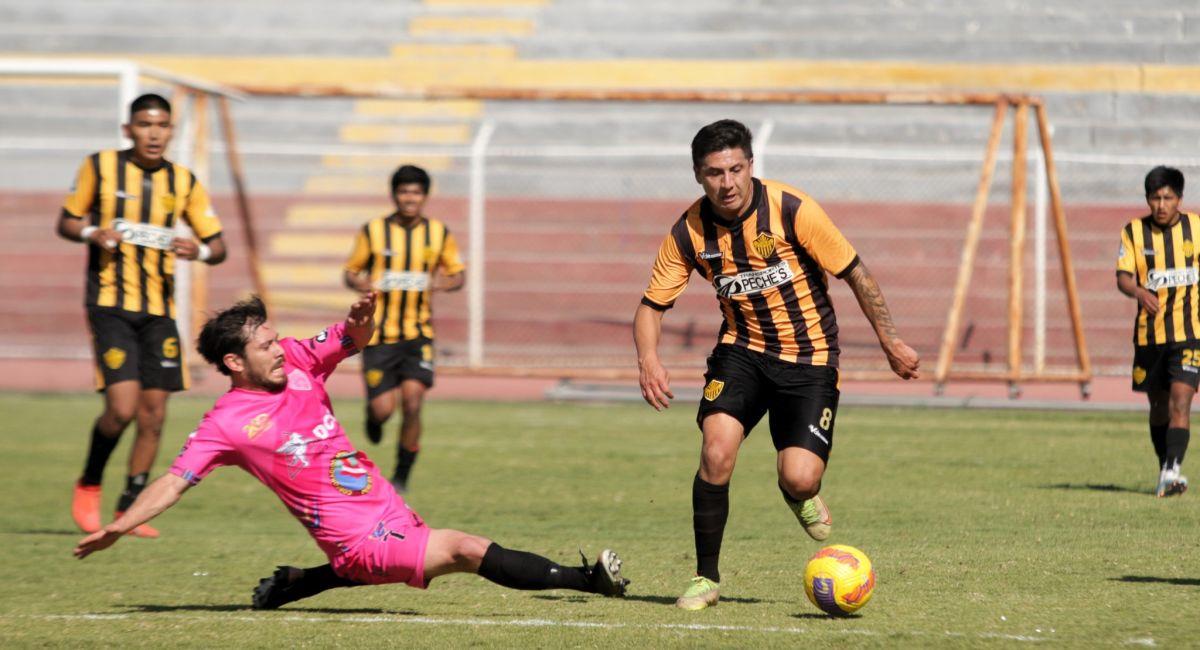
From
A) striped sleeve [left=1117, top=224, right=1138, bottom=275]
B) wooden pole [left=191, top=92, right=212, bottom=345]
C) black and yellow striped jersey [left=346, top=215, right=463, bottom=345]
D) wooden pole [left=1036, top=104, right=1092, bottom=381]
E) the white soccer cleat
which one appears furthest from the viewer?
wooden pole [left=191, top=92, right=212, bottom=345]

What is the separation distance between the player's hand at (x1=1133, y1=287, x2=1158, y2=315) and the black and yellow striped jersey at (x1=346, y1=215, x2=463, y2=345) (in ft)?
13.7

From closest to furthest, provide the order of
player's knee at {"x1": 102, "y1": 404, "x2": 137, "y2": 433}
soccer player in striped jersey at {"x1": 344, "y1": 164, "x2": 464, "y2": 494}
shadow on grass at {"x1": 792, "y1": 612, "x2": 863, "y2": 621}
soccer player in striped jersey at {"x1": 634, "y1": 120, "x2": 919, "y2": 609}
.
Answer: shadow on grass at {"x1": 792, "y1": 612, "x2": 863, "y2": 621} → soccer player in striped jersey at {"x1": 634, "y1": 120, "x2": 919, "y2": 609} → player's knee at {"x1": 102, "y1": 404, "x2": 137, "y2": 433} → soccer player in striped jersey at {"x1": 344, "y1": 164, "x2": 464, "y2": 494}

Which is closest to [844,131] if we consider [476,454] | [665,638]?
[476,454]

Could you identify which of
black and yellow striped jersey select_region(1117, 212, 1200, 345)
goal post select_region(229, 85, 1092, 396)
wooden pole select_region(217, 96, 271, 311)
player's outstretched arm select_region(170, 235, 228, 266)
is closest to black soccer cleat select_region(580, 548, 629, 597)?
player's outstretched arm select_region(170, 235, 228, 266)

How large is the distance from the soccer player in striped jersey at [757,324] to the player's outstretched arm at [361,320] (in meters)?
1.04

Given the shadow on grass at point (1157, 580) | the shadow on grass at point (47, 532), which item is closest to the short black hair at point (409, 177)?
the shadow on grass at point (47, 532)

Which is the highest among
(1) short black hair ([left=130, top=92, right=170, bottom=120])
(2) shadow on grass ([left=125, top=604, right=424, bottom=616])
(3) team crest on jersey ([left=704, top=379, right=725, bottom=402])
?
(1) short black hair ([left=130, top=92, right=170, bottom=120])

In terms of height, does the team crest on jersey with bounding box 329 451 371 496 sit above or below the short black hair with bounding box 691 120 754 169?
below

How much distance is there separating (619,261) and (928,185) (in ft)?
12.8

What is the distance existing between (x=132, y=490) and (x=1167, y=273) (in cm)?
598

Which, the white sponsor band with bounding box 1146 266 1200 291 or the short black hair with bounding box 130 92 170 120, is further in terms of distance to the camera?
the white sponsor band with bounding box 1146 266 1200 291

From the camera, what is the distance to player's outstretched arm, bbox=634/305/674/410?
5816mm

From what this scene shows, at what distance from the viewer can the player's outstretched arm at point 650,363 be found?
5.82 metres

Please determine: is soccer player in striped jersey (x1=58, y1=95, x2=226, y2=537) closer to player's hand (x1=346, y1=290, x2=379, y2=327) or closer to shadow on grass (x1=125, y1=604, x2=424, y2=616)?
shadow on grass (x1=125, y1=604, x2=424, y2=616)
